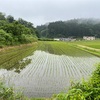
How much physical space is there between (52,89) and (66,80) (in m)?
2.03

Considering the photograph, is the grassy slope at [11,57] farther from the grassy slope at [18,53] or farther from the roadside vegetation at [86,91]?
the roadside vegetation at [86,91]

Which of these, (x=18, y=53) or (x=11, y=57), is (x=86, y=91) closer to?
(x=11, y=57)

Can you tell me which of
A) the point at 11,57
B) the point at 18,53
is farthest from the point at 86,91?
the point at 18,53

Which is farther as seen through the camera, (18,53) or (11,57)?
(18,53)

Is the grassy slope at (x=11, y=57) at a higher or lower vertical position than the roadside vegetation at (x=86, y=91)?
lower

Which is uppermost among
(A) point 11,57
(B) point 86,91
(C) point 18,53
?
(B) point 86,91

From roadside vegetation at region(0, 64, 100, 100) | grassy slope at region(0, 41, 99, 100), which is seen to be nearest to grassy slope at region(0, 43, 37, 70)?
grassy slope at region(0, 41, 99, 100)

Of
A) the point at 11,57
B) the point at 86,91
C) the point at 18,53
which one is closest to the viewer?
the point at 86,91

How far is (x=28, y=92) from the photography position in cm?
878

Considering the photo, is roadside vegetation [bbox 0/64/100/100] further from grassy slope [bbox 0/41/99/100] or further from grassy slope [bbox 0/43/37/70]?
grassy slope [bbox 0/41/99/100]

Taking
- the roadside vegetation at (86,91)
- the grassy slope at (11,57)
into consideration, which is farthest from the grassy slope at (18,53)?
the roadside vegetation at (86,91)

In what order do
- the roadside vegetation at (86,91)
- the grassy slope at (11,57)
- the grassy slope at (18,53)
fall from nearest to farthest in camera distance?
the roadside vegetation at (86,91), the grassy slope at (11,57), the grassy slope at (18,53)

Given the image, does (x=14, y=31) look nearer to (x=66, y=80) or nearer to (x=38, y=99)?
(x=66, y=80)

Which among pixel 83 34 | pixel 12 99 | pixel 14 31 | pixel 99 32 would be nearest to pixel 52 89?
pixel 12 99
